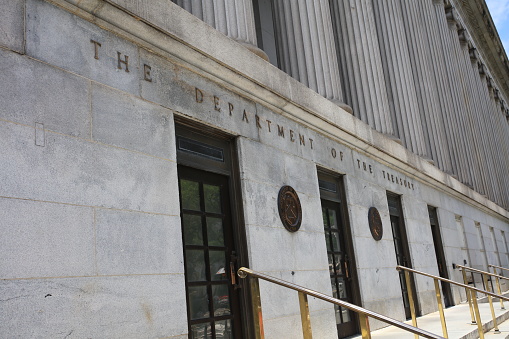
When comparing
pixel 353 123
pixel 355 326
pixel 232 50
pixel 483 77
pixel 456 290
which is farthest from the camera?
pixel 483 77

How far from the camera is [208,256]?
5.91m

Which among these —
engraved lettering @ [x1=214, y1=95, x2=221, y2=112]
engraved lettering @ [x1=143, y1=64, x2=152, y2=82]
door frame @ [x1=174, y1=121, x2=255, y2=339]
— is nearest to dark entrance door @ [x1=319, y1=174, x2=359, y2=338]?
door frame @ [x1=174, y1=121, x2=255, y2=339]

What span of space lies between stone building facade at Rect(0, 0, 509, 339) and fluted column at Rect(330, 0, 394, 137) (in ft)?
0.13

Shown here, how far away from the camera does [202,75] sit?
20.2 feet

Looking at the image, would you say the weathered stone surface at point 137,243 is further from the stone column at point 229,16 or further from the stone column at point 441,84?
the stone column at point 441,84

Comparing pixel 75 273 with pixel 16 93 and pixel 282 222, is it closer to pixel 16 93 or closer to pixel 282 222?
pixel 16 93

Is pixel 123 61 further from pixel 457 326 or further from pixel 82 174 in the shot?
pixel 457 326

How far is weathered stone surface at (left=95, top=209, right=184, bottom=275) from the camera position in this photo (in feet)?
14.3

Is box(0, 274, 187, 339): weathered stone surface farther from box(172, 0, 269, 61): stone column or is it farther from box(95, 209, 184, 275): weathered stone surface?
box(172, 0, 269, 61): stone column

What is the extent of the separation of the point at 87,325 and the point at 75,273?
0.40 metres

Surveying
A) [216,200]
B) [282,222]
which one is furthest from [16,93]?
[282,222]

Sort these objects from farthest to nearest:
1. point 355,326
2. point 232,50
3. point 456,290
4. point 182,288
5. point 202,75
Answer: point 456,290 → point 355,326 → point 232,50 → point 202,75 → point 182,288

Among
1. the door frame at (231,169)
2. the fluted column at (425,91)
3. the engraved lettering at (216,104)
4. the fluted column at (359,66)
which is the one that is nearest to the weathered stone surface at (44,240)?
the door frame at (231,169)

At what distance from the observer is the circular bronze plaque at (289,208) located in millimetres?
7125
